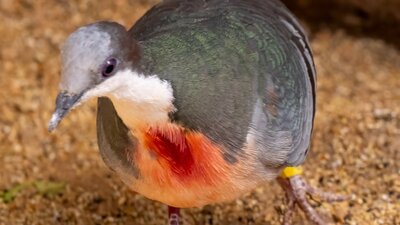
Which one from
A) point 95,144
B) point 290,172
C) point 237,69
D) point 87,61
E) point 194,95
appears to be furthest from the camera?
point 95,144

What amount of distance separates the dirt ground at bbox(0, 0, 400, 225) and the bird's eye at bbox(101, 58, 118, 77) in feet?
3.35

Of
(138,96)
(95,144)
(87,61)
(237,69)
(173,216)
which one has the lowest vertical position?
(95,144)

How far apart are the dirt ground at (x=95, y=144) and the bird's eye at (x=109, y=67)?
102cm

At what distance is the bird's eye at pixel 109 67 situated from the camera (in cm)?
142

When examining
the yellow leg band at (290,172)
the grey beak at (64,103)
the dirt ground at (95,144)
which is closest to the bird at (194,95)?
the grey beak at (64,103)

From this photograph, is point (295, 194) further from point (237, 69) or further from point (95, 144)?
point (95, 144)

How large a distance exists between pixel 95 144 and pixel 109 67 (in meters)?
1.51

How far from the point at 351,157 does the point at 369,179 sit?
0.44 feet

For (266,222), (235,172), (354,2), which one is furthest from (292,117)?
(354,2)

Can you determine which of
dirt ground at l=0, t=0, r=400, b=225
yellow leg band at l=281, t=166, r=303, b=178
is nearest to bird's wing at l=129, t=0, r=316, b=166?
yellow leg band at l=281, t=166, r=303, b=178

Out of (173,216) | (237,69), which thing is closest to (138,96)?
(237,69)

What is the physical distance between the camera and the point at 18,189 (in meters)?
2.60

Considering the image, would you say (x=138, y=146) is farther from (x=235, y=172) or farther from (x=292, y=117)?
(x=292, y=117)

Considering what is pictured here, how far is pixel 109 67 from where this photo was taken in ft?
4.69
